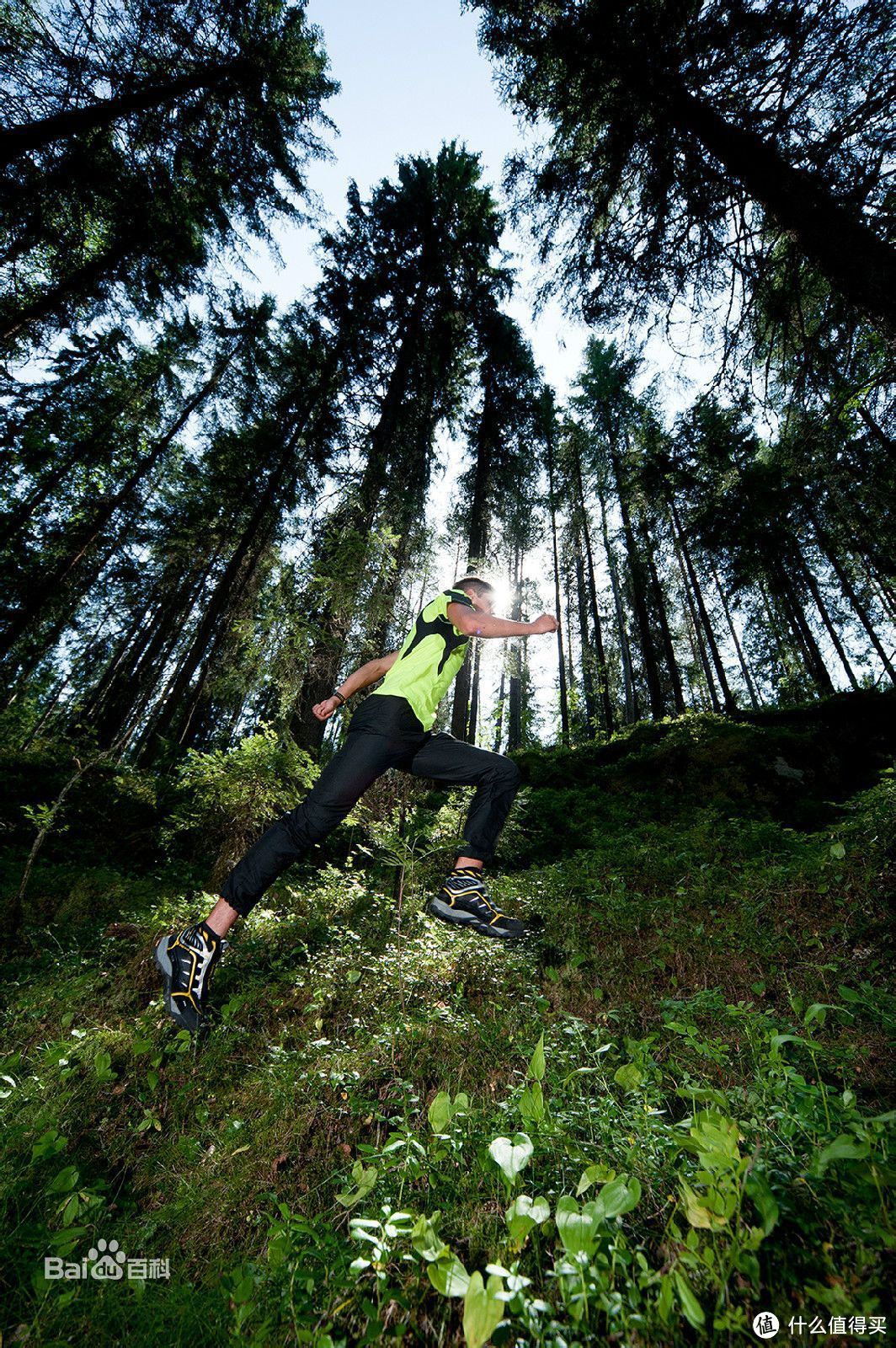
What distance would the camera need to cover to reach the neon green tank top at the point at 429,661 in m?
3.21

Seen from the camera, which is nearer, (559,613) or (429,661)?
(429,661)

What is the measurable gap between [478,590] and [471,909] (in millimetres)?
2284

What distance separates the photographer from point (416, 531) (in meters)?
8.99

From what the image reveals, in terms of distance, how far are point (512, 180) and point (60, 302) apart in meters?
8.56

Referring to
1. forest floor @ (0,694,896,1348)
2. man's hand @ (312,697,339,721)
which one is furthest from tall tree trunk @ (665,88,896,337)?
man's hand @ (312,697,339,721)

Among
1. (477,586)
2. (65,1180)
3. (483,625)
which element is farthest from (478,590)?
(65,1180)

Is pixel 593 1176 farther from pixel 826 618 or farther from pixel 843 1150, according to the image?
pixel 826 618

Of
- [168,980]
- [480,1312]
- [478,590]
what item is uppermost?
[478,590]

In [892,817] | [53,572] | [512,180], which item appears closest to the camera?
[892,817]

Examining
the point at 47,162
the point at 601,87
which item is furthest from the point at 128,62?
the point at 601,87

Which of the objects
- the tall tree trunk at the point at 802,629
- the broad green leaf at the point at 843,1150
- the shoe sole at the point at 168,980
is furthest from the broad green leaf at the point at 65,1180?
the tall tree trunk at the point at 802,629

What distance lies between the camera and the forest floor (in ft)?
4.11

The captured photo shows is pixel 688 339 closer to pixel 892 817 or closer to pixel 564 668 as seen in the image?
pixel 892 817

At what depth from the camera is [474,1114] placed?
2129mm
